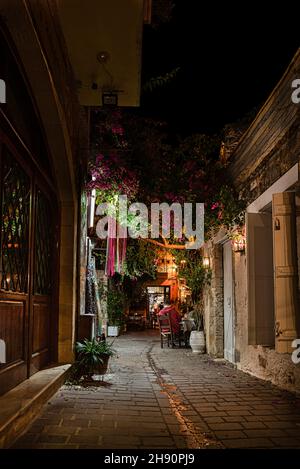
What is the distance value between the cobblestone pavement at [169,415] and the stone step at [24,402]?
10cm

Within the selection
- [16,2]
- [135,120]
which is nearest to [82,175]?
[135,120]

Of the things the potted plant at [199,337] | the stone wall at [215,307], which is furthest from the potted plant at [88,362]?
the potted plant at [199,337]

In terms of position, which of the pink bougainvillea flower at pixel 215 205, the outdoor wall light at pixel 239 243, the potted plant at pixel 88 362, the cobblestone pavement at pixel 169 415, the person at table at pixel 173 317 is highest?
the pink bougainvillea flower at pixel 215 205

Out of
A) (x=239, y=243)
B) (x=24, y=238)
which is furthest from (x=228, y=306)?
(x=24, y=238)

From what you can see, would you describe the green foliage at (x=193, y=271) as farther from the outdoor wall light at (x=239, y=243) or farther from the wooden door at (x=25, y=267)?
the wooden door at (x=25, y=267)

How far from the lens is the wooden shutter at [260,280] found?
7.43m

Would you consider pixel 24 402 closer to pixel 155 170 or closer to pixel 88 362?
pixel 88 362

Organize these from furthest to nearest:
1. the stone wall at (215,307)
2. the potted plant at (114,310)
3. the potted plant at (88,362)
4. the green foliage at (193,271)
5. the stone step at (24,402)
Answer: the potted plant at (114,310) < the green foliage at (193,271) < the stone wall at (215,307) < the potted plant at (88,362) < the stone step at (24,402)

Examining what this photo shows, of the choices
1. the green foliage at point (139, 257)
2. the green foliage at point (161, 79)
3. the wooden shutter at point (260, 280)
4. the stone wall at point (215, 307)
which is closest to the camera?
the wooden shutter at point (260, 280)

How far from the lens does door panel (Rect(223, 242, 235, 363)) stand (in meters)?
10.0

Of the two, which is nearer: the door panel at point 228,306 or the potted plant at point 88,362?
the potted plant at point 88,362

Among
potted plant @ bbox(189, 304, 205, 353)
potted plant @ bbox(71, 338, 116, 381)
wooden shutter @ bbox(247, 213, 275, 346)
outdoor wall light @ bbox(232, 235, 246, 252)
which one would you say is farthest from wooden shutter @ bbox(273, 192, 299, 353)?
potted plant @ bbox(189, 304, 205, 353)

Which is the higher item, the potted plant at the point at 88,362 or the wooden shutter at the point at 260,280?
the wooden shutter at the point at 260,280

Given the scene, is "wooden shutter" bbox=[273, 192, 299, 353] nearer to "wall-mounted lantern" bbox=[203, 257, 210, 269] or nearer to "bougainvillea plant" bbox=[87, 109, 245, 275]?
"bougainvillea plant" bbox=[87, 109, 245, 275]
